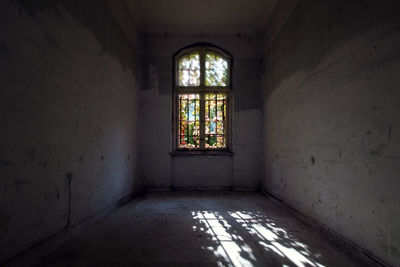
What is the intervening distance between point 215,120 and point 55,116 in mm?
3370

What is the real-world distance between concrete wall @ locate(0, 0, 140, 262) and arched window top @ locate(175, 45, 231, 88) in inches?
71.1

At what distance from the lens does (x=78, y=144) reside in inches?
88.7

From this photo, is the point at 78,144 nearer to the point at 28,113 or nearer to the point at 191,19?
the point at 28,113

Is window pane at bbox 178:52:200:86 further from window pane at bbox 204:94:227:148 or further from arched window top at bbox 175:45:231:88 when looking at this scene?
window pane at bbox 204:94:227:148

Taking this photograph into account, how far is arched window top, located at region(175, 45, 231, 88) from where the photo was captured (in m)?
4.82

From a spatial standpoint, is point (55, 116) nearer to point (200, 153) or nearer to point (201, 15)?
point (200, 153)

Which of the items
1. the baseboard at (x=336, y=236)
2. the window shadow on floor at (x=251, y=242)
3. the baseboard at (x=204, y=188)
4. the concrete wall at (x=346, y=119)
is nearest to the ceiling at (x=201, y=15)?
the concrete wall at (x=346, y=119)

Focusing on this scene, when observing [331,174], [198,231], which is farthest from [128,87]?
[331,174]

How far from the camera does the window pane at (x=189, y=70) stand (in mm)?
4839

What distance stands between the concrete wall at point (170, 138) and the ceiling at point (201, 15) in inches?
16.9

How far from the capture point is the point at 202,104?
4.79m

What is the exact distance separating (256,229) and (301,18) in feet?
9.32

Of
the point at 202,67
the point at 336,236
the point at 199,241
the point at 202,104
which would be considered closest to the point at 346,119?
the point at 336,236

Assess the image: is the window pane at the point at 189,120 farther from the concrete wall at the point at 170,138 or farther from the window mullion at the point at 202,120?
the concrete wall at the point at 170,138
